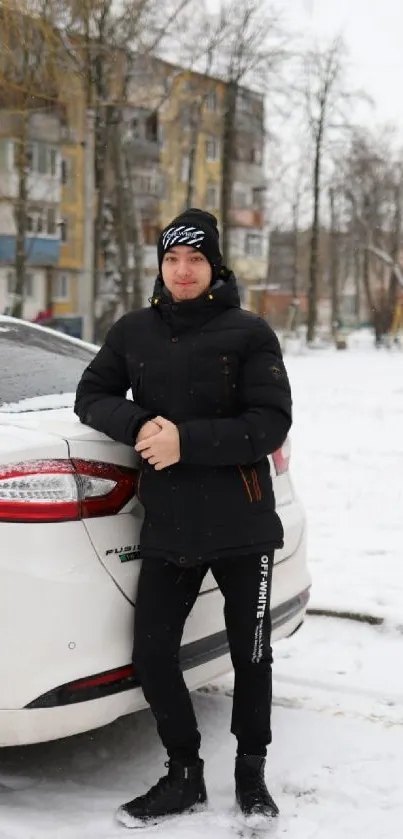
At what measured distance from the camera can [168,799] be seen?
3.10 meters

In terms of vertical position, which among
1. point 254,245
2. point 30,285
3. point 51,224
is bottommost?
point 30,285

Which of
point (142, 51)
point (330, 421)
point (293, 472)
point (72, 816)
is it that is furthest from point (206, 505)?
point (142, 51)

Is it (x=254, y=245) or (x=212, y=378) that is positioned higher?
(x=212, y=378)

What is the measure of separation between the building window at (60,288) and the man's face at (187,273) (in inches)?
2073

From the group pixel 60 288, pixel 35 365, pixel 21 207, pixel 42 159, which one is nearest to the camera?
pixel 35 365

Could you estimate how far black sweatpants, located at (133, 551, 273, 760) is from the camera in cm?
303

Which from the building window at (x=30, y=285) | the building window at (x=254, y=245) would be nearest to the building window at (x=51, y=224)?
the building window at (x=30, y=285)

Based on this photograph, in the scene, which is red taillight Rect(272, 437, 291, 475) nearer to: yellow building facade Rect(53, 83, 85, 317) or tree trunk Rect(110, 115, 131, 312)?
tree trunk Rect(110, 115, 131, 312)

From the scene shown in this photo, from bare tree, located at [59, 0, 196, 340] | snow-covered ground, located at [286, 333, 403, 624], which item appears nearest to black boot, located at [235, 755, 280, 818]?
snow-covered ground, located at [286, 333, 403, 624]

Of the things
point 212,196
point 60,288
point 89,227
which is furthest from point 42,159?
point 89,227

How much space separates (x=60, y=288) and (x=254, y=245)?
19.2m

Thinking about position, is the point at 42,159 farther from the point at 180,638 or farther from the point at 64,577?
the point at 64,577

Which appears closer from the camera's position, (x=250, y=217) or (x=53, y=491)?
(x=53, y=491)

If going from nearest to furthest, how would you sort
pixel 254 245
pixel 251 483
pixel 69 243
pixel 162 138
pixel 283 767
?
pixel 251 483
pixel 283 767
pixel 69 243
pixel 162 138
pixel 254 245
